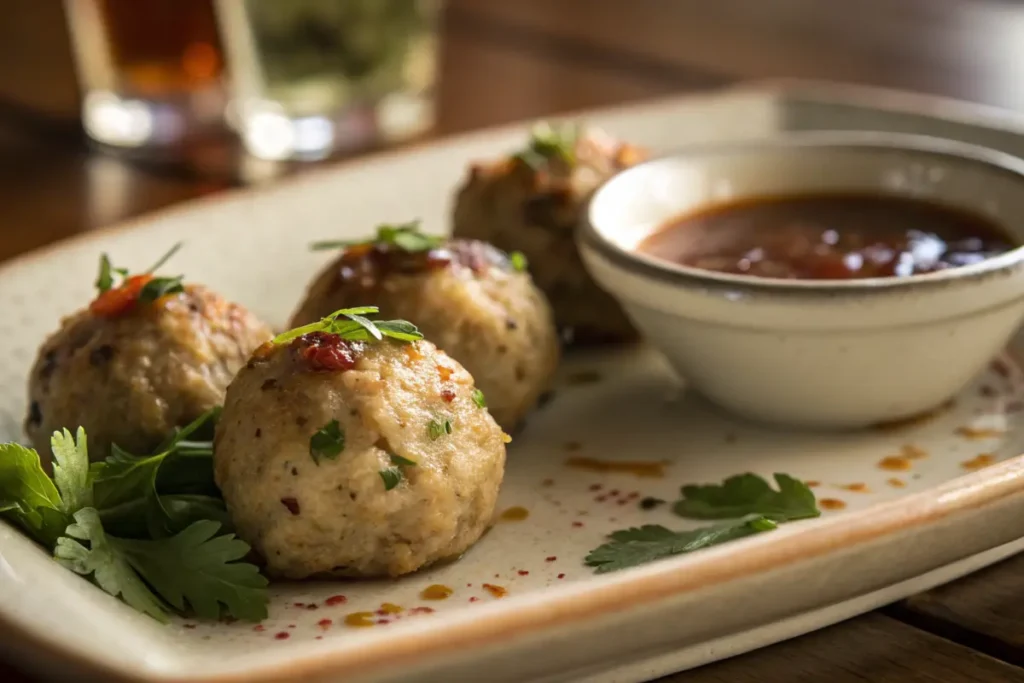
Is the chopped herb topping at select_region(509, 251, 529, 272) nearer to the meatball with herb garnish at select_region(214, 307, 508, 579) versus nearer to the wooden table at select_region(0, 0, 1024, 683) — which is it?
the meatball with herb garnish at select_region(214, 307, 508, 579)

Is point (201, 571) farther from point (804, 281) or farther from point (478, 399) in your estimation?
point (804, 281)

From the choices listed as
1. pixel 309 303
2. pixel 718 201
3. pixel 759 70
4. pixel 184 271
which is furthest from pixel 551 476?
pixel 759 70

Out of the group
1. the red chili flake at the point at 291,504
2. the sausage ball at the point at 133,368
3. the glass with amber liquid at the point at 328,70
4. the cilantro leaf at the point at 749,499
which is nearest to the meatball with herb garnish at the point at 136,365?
the sausage ball at the point at 133,368

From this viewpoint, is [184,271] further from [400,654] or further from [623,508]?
[400,654]

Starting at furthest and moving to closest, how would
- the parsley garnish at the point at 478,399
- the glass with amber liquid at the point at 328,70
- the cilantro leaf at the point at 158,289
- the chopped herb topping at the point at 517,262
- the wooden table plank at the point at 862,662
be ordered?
1. the glass with amber liquid at the point at 328,70
2. the chopped herb topping at the point at 517,262
3. the cilantro leaf at the point at 158,289
4. the parsley garnish at the point at 478,399
5. the wooden table plank at the point at 862,662

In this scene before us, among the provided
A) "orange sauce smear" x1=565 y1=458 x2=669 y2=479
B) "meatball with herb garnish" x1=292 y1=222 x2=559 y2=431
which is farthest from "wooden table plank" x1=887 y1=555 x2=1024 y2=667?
"meatball with herb garnish" x1=292 y1=222 x2=559 y2=431

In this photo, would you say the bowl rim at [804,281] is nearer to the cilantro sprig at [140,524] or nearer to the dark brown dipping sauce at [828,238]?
the dark brown dipping sauce at [828,238]
